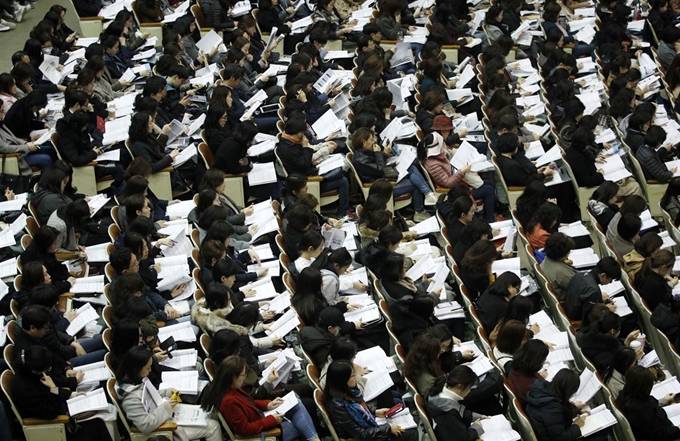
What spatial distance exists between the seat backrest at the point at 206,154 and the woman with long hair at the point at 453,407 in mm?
3541

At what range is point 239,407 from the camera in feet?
19.1

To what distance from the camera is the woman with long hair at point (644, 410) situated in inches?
233

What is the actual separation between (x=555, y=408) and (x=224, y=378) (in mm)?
1938

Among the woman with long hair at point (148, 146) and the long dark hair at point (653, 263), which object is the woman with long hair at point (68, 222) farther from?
the long dark hair at point (653, 263)

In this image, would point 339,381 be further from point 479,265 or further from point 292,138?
point 292,138

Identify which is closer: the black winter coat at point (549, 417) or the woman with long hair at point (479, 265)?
the black winter coat at point (549, 417)

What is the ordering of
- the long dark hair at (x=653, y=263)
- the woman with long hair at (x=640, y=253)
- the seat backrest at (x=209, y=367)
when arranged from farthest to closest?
the woman with long hair at (x=640, y=253), the long dark hair at (x=653, y=263), the seat backrest at (x=209, y=367)

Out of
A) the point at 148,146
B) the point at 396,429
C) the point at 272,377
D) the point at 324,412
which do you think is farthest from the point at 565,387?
the point at 148,146

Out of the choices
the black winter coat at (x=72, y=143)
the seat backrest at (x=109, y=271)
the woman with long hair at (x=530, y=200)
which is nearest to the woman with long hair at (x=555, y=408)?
the woman with long hair at (x=530, y=200)

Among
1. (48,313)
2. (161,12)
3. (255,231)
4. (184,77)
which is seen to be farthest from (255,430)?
(161,12)

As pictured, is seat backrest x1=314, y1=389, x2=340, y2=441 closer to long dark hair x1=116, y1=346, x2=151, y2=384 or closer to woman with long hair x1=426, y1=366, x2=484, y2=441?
woman with long hair x1=426, y1=366, x2=484, y2=441

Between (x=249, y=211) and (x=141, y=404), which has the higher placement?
(x=141, y=404)

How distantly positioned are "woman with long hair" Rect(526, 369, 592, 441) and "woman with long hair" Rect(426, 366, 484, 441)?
0.34 metres

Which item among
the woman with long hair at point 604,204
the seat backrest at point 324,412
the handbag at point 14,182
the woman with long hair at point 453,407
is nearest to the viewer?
the woman with long hair at point 453,407
